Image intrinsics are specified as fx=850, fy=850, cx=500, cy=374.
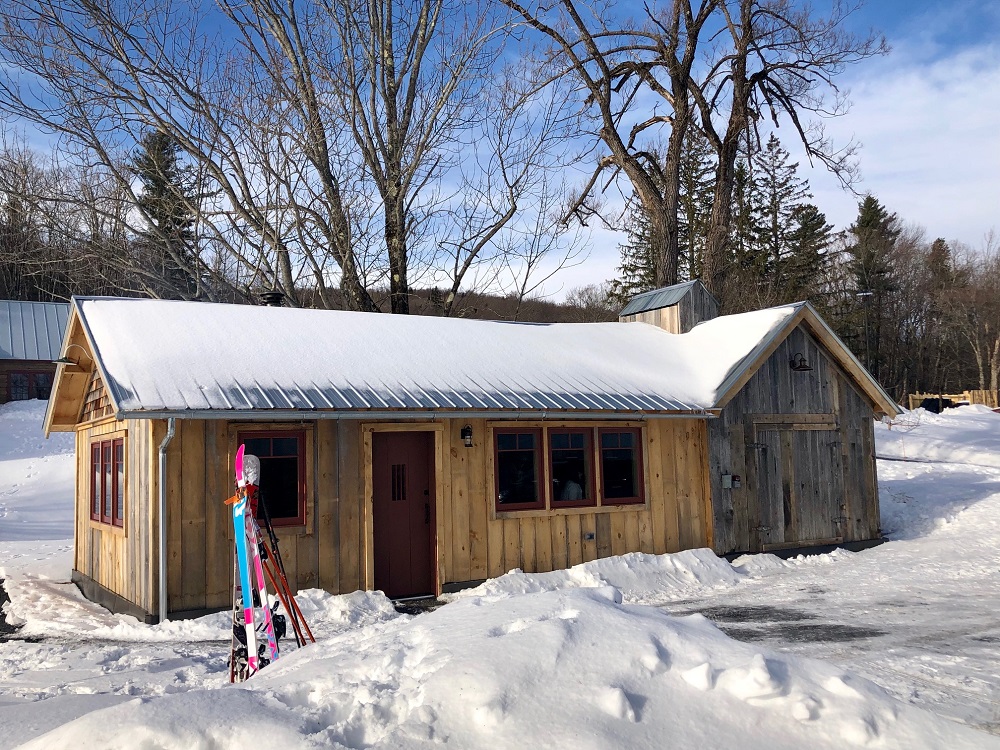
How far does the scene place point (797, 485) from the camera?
1395 centimetres

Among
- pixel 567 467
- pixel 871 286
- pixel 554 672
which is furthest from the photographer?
pixel 871 286

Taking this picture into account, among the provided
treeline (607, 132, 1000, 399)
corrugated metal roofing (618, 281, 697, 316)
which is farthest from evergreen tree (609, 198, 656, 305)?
corrugated metal roofing (618, 281, 697, 316)

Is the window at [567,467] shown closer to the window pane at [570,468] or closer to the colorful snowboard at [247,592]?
the window pane at [570,468]

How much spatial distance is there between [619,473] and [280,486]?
4929 mm

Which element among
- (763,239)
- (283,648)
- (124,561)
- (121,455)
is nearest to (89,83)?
(121,455)

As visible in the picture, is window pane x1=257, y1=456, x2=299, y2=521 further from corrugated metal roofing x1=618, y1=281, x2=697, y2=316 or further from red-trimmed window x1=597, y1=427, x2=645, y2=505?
corrugated metal roofing x1=618, y1=281, x2=697, y2=316

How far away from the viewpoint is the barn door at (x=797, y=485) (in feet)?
44.5

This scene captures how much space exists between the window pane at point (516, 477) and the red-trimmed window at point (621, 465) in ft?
3.71

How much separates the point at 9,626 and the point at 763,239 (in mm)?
36512

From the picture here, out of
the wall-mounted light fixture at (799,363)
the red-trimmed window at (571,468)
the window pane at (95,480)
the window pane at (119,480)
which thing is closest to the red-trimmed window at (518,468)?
the red-trimmed window at (571,468)

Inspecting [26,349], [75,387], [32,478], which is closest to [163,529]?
[75,387]

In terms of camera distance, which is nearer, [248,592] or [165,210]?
[248,592]

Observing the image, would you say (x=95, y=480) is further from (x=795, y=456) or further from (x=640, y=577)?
(x=795, y=456)

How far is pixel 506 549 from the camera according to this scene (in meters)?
11.5
